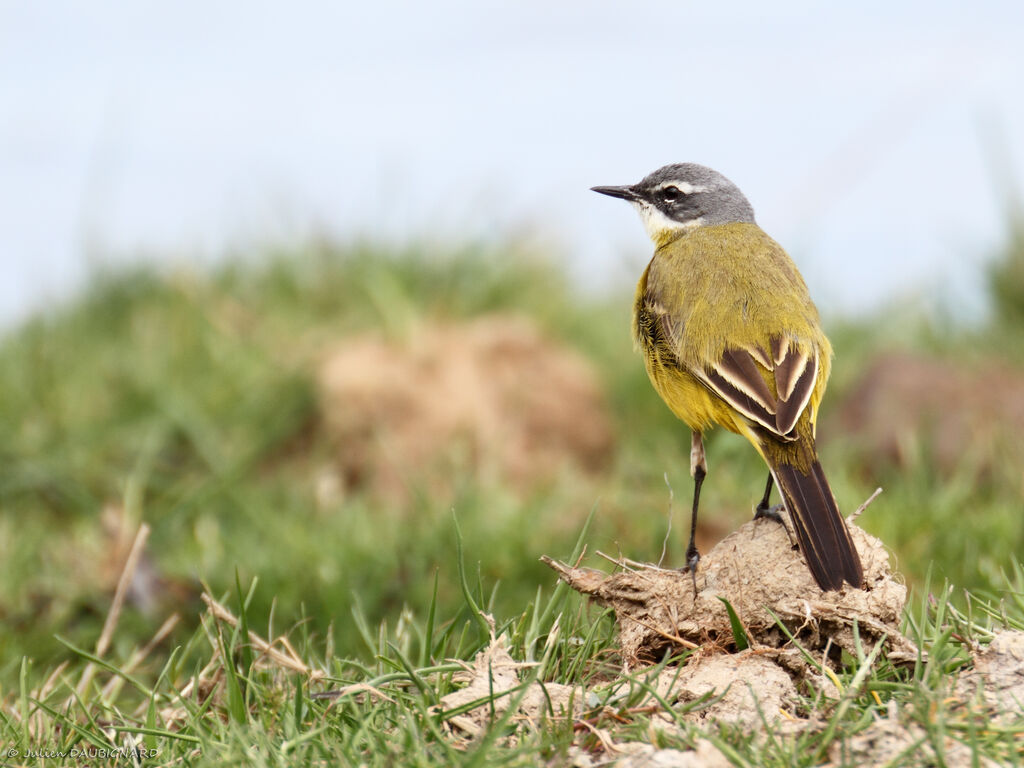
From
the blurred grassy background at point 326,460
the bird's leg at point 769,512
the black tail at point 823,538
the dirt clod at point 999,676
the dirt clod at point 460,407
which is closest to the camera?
the dirt clod at point 999,676

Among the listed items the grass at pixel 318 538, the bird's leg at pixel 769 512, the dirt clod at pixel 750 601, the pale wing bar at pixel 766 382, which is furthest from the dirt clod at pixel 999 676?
the pale wing bar at pixel 766 382

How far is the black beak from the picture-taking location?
674cm

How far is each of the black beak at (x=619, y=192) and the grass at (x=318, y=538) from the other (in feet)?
4.71

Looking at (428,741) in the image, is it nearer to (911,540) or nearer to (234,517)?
(911,540)

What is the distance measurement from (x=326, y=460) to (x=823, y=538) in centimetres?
619

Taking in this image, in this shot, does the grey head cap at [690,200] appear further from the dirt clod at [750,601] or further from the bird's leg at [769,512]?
the dirt clod at [750,601]

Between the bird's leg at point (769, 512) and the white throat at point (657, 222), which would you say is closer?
the bird's leg at point (769, 512)

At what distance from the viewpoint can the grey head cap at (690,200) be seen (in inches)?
256

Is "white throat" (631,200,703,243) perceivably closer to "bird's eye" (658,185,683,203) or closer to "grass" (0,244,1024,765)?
"bird's eye" (658,185,683,203)

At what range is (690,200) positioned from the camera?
6.53m

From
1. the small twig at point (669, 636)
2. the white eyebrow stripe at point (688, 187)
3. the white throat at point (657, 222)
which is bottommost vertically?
the small twig at point (669, 636)

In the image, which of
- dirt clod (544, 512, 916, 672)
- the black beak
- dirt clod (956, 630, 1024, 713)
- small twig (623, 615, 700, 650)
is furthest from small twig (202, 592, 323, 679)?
the black beak

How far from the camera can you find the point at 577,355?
11.4 metres

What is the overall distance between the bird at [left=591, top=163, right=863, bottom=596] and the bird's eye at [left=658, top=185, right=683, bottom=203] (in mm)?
94
